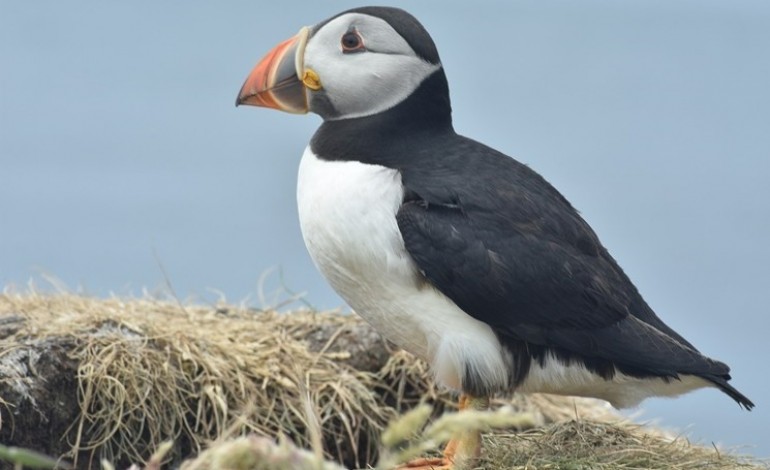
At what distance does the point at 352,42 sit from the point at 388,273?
79 centimetres

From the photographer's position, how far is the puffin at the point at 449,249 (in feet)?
12.4

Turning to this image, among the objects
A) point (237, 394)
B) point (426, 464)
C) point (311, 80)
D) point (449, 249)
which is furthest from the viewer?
point (237, 394)

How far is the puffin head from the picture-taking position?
4105mm

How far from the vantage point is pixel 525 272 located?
3801 millimetres

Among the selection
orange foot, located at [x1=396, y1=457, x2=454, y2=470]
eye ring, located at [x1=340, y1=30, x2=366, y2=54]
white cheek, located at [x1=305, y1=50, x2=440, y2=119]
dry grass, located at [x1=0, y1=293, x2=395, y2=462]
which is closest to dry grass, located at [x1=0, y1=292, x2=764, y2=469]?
dry grass, located at [x1=0, y1=293, x2=395, y2=462]

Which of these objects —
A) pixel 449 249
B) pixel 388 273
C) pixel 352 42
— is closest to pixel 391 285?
pixel 388 273

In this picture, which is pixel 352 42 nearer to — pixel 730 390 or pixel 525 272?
pixel 525 272

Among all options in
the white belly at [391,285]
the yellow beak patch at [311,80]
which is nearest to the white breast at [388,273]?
the white belly at [391,285]

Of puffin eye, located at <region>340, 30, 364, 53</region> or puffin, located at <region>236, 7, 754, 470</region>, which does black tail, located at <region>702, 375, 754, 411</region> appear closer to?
puffin, located at <region>236, 7, 754, 470</region>

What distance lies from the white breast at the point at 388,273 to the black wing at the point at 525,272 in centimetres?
5

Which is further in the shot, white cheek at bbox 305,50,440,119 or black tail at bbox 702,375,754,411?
white cheek at bbox 305,50,440,119

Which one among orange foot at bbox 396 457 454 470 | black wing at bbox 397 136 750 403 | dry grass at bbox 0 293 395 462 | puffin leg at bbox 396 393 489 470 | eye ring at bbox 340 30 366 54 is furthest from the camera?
dry grass at bbox 0 293 395 462

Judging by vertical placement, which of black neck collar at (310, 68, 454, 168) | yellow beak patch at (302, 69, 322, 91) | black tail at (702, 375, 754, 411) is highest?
yellow beak patch at (302, 69, 322, 91)

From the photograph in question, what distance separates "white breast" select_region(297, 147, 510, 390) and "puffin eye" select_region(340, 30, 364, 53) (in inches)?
16.6
